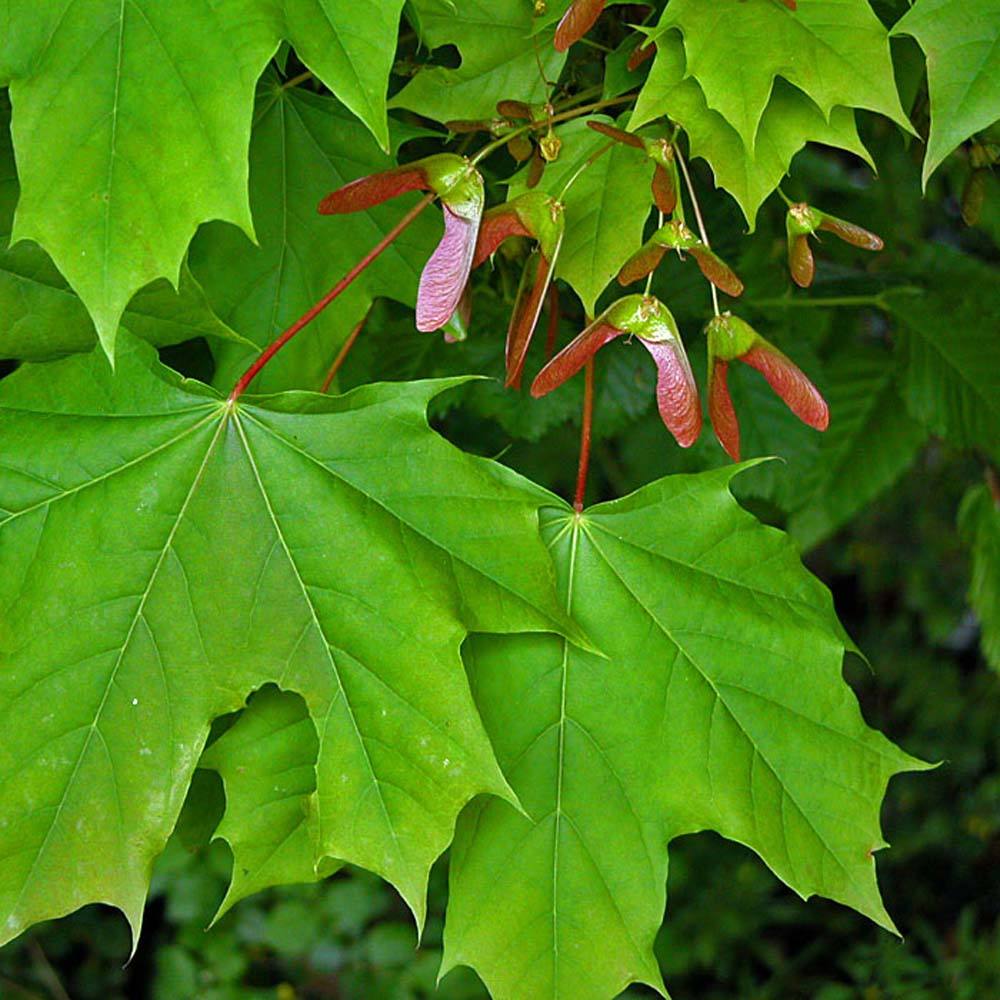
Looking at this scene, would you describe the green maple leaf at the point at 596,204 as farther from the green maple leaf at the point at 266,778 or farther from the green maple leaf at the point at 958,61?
the green maple leaf at the point at 266,778

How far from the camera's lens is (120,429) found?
0.82m

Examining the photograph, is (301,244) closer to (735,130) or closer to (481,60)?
(481,60)

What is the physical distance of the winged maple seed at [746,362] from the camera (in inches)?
31.8

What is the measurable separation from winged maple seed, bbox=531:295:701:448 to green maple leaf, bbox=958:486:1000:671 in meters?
0.96

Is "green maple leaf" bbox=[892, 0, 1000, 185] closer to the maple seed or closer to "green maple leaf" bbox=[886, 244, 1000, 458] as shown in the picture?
the maple seed

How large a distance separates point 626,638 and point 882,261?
95 cm

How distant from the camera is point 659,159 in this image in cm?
81

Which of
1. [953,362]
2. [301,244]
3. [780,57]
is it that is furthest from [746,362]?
[953,362]

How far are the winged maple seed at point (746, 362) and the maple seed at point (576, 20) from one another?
7.8 inches

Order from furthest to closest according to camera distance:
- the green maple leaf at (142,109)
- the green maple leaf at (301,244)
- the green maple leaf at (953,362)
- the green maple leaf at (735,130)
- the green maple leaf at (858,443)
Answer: the green maple leaf at (858,443) → the green maple leaf at (953,362) → the green maple leaf at (301,244) → the green maple leaf at (735,130) → the green maple leaf at (142,109)

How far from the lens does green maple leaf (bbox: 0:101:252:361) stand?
0.80m

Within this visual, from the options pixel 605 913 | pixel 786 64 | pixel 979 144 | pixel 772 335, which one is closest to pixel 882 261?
pixel 772 335

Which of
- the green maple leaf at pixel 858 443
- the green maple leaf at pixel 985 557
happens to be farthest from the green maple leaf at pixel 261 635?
the green maple leaf at pixel 985 557

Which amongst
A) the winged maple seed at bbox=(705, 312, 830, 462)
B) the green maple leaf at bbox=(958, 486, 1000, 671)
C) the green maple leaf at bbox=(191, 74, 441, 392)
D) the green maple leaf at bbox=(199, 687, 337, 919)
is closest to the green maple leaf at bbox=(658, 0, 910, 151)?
the winged maple seed at bbox=(705, 312, 830, 462)
